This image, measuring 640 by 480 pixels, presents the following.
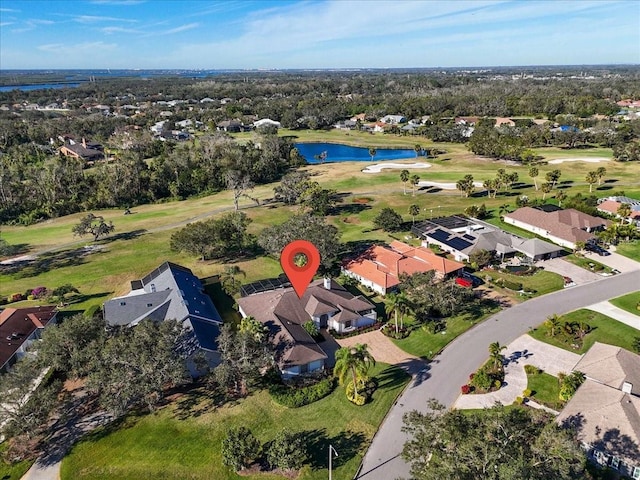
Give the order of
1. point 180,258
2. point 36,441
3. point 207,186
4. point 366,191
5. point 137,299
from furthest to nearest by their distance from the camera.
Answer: point 207,186, point 366,191, point 180,258, point 137,299, point 36,441

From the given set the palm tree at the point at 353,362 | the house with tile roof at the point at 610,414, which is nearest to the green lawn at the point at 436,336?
the palm tree at the point at 353,362

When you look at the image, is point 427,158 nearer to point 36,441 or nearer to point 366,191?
point 366,191

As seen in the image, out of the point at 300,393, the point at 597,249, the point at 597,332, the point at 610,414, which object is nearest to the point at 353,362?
the point at 300,393

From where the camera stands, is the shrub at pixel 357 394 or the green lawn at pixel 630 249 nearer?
the shrub at pixel 357 394

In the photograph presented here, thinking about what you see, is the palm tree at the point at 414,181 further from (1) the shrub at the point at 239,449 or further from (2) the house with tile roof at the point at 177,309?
(1) the shrub at the point at 239,449

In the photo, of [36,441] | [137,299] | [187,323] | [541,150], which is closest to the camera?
[36,441]

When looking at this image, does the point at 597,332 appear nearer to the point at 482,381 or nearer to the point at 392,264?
the point at 482,381

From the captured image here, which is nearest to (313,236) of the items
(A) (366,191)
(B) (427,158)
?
(A) (366,191)
